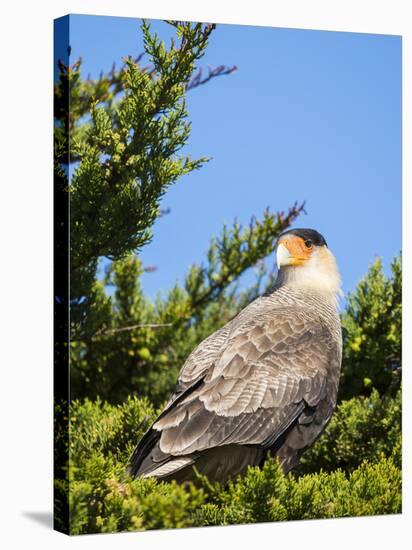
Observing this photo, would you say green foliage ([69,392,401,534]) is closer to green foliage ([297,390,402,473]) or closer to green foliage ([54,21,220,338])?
green foliage ([297,390,402,473])

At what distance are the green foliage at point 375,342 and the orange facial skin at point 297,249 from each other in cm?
78

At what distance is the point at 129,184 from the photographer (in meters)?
6.36

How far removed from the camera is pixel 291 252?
23.0 ft

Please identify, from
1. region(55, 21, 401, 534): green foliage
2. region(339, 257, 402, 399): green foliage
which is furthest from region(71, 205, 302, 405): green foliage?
region(339, 257, 402, 399): green foliage

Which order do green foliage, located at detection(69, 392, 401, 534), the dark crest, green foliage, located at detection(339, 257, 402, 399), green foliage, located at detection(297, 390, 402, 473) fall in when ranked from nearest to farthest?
green foliage, located at detection(69, 392, 401, 534)
the dark crest
green foliage, located at detection(297, 390, 402, 473)
green foliage, located at detection(339, 257, 402, 399)

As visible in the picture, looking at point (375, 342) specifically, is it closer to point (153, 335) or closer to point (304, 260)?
point (304, 260)

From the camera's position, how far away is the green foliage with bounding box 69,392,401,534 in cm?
605

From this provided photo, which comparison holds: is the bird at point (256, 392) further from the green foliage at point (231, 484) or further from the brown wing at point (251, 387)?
the green foliage at point (231, 484)

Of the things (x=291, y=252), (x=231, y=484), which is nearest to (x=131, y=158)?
(x=291, y=252)

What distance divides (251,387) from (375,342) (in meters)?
1.73

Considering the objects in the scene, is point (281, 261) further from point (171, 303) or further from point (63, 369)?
point (63, 369)

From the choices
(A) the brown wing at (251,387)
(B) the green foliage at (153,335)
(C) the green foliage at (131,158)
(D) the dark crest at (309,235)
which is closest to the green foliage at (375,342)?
(B) the green foliage at (153,335)

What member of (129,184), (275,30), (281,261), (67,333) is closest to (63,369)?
(67,333)

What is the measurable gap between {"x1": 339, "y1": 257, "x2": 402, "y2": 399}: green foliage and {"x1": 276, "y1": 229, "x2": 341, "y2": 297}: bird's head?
63 cm
